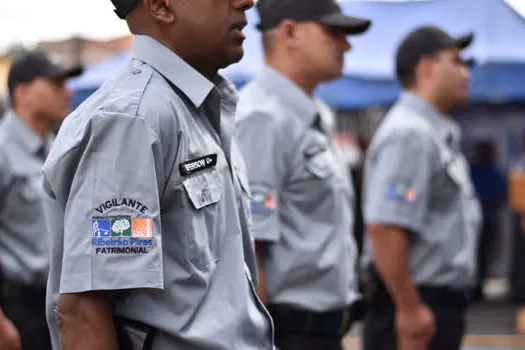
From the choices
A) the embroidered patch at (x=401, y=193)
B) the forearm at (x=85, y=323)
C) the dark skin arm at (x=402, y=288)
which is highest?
the forearm at (x=85, y=323)

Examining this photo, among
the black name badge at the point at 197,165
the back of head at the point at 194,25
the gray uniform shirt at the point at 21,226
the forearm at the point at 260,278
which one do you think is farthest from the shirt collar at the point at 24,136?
the black name badge at the point at 197,165

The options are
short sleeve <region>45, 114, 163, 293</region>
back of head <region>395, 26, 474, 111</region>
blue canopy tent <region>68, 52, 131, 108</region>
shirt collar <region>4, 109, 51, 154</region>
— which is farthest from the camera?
blue canopy tent <region>68, 52, 131, 108</region>

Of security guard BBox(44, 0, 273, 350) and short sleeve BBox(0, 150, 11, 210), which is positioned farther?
short sleeve BBox(0, 150, 11, 210)

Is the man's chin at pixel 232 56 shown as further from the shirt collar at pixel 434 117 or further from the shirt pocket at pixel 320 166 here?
the shirt collar at pixel 434 117

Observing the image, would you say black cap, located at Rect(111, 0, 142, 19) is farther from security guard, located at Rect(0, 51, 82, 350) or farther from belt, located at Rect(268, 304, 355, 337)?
security guard, located at Rect(0, 51, 82, 350)

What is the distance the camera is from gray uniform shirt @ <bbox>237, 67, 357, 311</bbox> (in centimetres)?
396

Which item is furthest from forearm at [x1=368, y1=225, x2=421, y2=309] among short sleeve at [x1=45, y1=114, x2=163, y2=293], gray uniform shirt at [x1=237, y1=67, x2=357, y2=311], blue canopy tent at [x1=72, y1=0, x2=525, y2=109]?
blue canopy tent at [x1=72, y1=0, x2=525, y2=109]

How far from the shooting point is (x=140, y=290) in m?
2.29

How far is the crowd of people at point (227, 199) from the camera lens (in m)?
2.24

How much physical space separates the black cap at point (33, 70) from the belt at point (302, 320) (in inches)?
111

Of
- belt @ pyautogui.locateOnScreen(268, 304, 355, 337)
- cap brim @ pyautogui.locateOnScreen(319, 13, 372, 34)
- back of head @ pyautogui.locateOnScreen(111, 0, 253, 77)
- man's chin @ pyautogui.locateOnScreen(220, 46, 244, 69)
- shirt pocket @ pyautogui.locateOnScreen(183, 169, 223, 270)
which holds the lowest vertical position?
belt @ pyautogui.locateOnScreen(268, 304, 355, 337)

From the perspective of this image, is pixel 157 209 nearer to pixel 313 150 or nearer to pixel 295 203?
pixel 295 203

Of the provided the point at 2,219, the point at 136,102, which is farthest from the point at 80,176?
the point at 2,219

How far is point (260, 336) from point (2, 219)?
3565 mm
